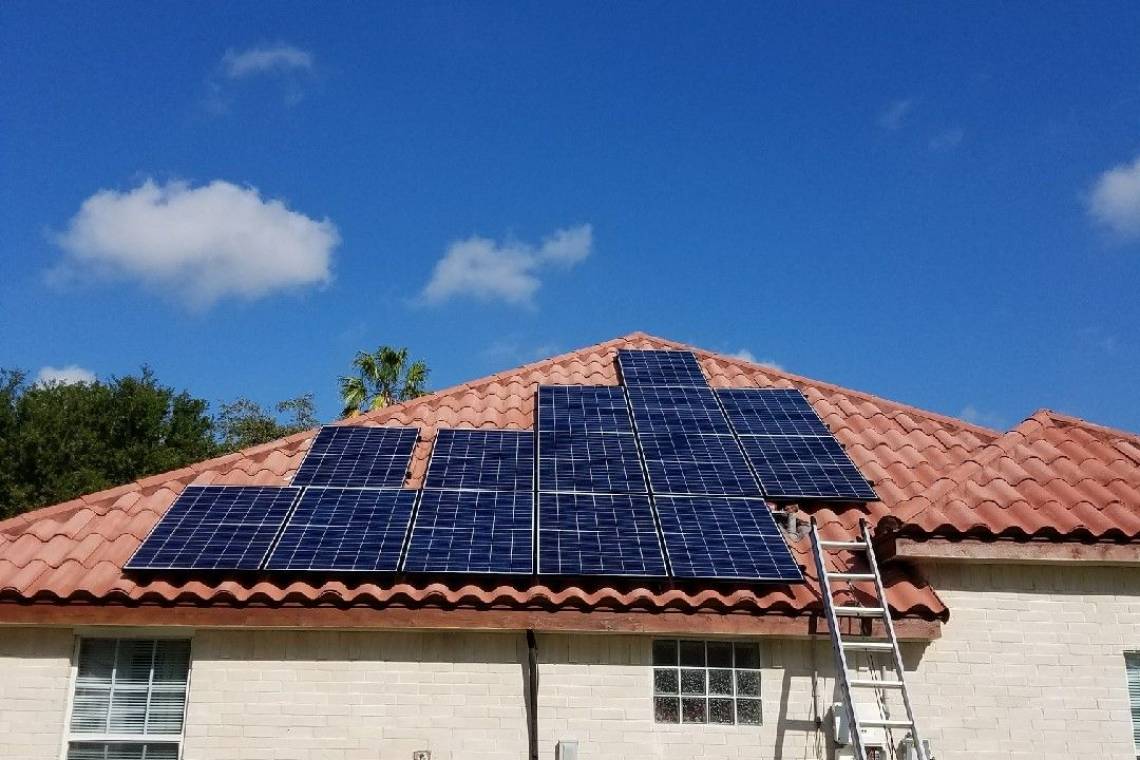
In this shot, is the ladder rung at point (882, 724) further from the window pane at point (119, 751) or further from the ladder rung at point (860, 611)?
the window pane at point (119, 751)

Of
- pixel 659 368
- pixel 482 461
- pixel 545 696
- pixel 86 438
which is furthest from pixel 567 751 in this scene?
pixel 86 438

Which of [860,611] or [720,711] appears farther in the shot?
[720,711]

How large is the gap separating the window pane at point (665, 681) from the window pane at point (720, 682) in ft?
1.17

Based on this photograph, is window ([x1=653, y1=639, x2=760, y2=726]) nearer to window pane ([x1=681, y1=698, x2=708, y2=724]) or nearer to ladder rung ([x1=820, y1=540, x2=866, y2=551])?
window pane ([x1=681, y1=698, x2=708, y2=724])

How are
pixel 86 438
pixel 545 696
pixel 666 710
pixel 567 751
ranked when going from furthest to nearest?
1. pixel 86 438
2. pixel 666 710
3. pixel 545 696
4. pixel 567 751

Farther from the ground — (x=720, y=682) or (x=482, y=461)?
(x=482, y=461)

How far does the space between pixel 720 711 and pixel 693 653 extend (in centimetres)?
61

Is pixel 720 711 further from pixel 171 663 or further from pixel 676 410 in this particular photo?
pixel 171 663

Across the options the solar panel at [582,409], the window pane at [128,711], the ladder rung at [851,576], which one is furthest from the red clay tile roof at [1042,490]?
the window pane at [128,711]

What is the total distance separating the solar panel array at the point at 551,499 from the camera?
9828 millimetres

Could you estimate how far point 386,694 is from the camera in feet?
31.3

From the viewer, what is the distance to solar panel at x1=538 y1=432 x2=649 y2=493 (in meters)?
11.3

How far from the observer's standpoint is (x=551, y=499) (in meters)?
10.9

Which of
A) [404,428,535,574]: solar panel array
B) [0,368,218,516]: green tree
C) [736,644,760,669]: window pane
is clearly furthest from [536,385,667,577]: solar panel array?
[0,368,218,516]: green tree
